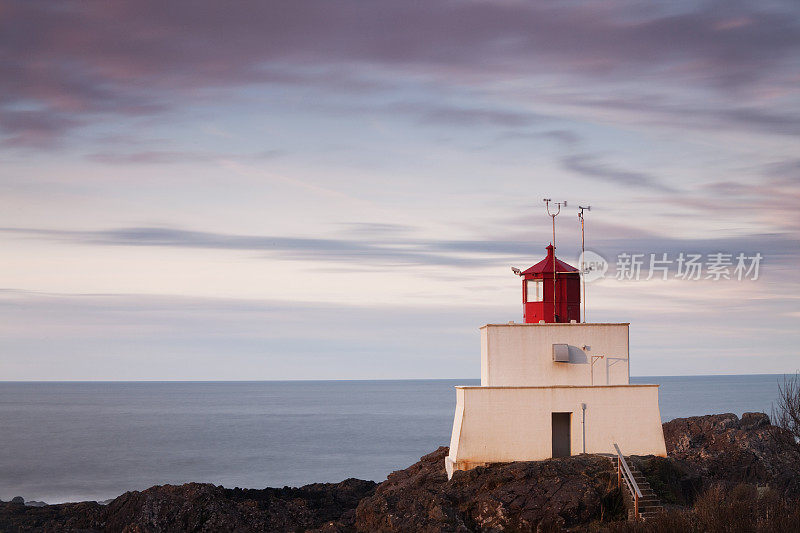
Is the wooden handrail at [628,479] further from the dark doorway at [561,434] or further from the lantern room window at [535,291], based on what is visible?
the lantern room window at [535,291]

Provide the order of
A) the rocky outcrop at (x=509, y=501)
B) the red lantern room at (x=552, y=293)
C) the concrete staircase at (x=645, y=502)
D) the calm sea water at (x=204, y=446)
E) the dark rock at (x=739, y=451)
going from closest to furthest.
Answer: the concrete staircase at (x=645, y=502)
the rocky outcrop at (x=509, y=501)
the red lantern room at (x=552, y=293)
the dark rock at (x=739, y=451)
the calm sea water at (x=204, y=446)

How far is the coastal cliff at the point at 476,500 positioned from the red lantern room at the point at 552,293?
10.9 ft

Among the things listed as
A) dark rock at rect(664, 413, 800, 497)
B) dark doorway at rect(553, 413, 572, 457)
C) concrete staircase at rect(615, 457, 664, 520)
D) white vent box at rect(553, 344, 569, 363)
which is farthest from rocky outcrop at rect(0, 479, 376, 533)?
dark rock at rect(664, 413, 800, 497)

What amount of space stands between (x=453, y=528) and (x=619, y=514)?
3195 mm

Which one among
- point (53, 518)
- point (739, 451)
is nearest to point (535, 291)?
point (739, 451)

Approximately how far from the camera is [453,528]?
15227 millimetres

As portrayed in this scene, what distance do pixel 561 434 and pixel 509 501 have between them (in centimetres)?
286

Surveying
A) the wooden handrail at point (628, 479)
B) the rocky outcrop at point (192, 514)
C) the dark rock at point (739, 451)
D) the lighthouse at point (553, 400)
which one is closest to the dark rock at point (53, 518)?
the rocky outcrop at point (192, 514)

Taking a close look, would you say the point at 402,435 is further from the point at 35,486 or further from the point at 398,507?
the point at 398,507

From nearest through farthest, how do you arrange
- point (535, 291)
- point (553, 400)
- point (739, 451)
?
point (553, 400) < point (535, 291) < point (739, 451)

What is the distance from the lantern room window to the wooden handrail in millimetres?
3717

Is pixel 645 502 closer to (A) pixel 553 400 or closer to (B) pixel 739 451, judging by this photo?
(A) pixel 553 400

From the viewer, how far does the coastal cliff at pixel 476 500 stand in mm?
15719

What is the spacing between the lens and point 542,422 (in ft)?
58.5
